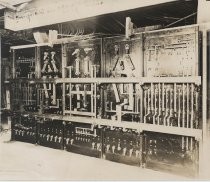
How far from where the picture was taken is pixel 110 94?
3.43 meters

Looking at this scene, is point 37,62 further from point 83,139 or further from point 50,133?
point 83,139

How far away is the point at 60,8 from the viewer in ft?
12.1

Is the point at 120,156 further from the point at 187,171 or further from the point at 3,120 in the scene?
the point at 3,120

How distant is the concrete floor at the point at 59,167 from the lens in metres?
3.06

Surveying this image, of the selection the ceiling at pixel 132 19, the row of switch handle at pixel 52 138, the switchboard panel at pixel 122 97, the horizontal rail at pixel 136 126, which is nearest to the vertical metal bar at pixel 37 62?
the switchboard panel at pixel 122 97

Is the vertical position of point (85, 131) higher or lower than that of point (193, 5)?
lower

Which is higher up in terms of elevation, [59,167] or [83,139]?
[83,139]

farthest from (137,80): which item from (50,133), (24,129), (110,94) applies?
(24,129)

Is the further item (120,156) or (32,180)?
(120,156)

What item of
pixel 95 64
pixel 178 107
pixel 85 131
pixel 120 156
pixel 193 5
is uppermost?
pixel 193 5

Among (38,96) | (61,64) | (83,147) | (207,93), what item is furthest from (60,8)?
(207,93)

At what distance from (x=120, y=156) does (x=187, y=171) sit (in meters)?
0.89

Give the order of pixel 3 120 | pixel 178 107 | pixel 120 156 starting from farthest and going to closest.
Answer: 1. pixel 3 120
2. pixel 120 156
3. pixel 178 107

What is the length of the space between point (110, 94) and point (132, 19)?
1.29 m
